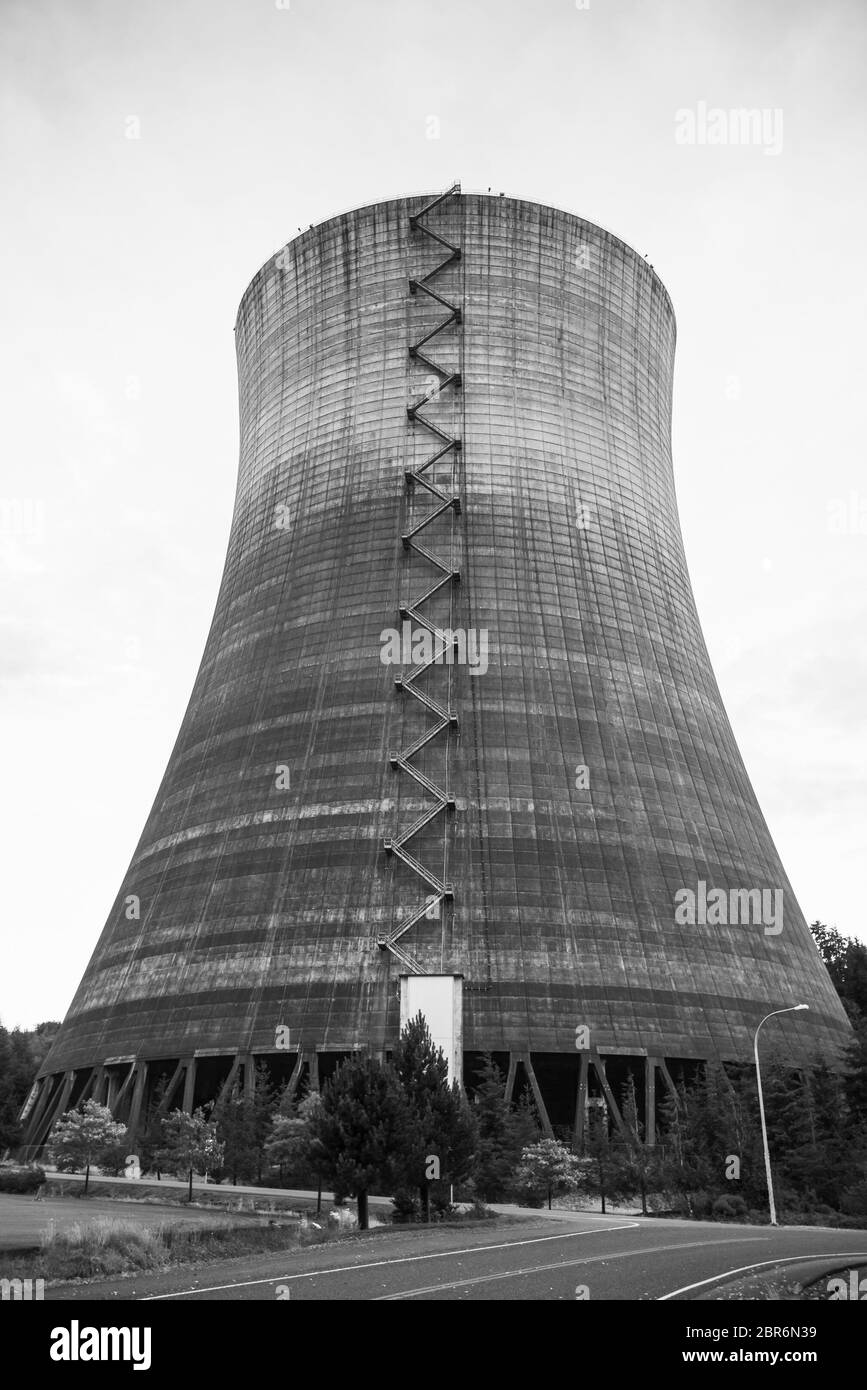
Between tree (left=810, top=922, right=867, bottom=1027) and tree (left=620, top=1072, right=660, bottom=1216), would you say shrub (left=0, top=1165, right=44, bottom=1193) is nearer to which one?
tree (left=620, top=1072, right=660, bottom=1216)

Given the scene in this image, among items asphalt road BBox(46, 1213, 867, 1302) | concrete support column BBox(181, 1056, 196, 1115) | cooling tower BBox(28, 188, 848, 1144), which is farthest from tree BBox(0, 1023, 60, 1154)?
asphalt road BBox(46, 1213, 867, 1302)

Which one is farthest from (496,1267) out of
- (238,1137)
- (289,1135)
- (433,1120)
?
(238,1137)

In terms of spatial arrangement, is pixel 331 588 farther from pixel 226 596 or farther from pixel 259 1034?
pixel 259 1034

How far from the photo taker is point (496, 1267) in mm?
12008

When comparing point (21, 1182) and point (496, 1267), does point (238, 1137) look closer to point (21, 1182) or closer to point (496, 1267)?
point (21, 1182)

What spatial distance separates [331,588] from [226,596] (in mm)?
4629

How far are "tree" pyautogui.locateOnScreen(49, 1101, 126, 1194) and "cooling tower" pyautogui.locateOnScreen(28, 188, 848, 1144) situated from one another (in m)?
1.96

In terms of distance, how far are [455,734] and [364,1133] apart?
14.7 meters

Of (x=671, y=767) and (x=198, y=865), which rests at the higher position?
(x=671, y=767)

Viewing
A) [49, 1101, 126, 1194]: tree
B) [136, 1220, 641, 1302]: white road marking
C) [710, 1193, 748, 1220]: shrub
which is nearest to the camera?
[136, 1220, 641, 1302]: white road marking

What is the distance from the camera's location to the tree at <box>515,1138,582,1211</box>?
25.7 metres

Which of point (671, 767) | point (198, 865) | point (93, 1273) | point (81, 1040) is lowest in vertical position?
point (93, 1273)
